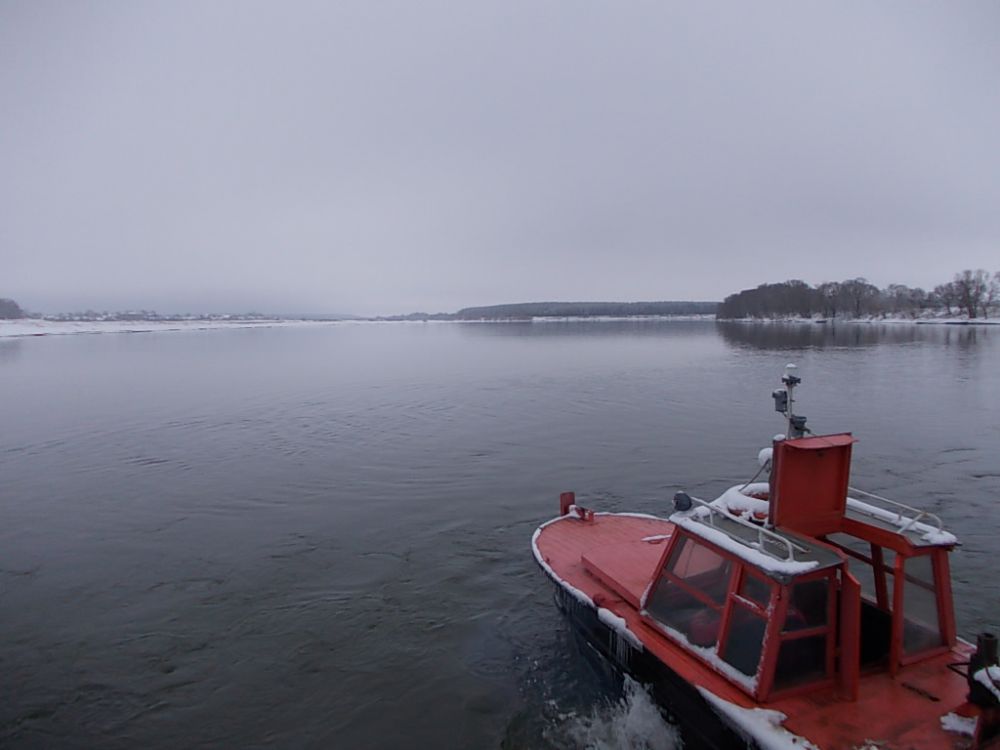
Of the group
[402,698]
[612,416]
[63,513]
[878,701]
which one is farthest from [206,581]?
[612,416]

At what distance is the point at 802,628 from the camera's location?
5844 mm

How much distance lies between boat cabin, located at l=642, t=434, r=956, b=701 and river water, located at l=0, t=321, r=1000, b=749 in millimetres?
1527

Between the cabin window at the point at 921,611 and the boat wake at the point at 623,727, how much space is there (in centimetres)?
270

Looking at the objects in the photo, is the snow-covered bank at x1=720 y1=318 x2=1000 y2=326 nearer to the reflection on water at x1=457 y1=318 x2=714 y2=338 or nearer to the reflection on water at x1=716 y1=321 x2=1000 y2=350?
the reflection on water at x1=716 y1=321 x2=1000 y2=350

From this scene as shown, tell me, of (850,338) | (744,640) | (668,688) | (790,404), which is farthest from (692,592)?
(850,338)

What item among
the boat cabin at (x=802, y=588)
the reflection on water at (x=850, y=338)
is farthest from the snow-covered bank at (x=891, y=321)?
the boat cabin at (x=802, y=588)

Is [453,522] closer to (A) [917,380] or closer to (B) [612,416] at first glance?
(B) [612,416]

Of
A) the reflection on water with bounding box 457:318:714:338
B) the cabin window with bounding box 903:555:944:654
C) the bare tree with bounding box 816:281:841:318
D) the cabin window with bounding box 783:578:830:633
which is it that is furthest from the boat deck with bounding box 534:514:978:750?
the bare tree with bounding box 816:281:841:318

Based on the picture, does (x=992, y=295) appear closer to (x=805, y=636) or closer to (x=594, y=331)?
(x=594, y=331)

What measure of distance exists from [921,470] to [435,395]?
2074 centimetres

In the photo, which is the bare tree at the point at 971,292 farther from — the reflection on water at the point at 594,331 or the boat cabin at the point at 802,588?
the boat cabin at the point at 802,588

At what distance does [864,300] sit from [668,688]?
164324mm

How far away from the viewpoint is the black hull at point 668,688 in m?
5.91

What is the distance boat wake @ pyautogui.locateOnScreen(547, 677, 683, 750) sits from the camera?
6.68m
